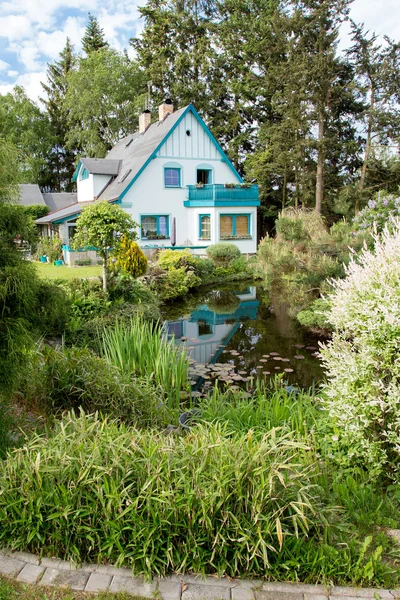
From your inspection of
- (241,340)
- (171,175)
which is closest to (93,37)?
(171,175)

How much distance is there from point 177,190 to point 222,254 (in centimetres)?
532

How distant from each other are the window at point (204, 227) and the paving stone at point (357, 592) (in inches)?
857

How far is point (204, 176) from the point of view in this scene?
25047mm

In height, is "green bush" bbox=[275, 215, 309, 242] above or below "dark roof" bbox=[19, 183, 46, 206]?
below

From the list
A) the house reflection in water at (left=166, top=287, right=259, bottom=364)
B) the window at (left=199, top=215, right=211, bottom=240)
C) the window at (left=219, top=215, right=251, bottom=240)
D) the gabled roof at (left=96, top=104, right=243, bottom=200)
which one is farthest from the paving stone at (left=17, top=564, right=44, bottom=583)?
the window at (left=199, top=215, right=211, bottom=240)

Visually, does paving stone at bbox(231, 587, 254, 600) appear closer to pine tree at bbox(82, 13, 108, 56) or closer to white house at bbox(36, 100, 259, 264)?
white house at bbox(36, 100, 259, 264)

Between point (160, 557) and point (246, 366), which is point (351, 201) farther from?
point (160, 557)

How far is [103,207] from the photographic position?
396 inches

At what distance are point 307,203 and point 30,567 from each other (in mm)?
27946

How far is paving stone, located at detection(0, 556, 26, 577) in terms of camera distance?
257 centimetres

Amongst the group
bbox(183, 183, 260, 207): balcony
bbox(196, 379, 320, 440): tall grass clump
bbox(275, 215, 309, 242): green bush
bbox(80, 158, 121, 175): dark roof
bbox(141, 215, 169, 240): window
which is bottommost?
bbox(196, 379, 320, 440): tall grass clump

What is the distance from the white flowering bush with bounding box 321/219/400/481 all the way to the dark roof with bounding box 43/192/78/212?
2723 centimetres

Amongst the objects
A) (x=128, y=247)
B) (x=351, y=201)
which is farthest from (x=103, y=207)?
(x=351, y=201)

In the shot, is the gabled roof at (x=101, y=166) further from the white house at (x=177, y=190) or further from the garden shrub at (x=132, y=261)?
the garden shrub at (x=132, y=261)
